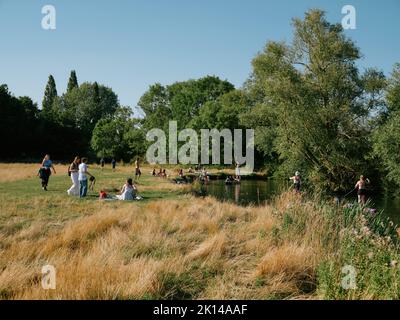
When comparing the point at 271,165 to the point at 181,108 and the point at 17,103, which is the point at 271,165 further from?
the point at 17,103

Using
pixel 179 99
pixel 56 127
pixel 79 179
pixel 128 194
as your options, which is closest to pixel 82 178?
pixel 79 179

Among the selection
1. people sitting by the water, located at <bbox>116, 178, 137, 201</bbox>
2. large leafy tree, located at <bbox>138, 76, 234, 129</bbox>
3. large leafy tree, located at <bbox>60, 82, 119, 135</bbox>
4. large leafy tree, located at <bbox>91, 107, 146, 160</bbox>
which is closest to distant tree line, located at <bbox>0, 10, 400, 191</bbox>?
people sitting by the water, located at <bbox>116, 178, 137, 201</bbox>

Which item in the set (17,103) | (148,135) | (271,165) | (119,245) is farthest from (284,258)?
(17,103)

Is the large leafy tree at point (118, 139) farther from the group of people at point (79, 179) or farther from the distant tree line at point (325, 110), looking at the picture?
the group of people at point (79, 179)

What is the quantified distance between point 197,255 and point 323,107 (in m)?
26.3

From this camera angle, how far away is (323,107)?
3139 cm

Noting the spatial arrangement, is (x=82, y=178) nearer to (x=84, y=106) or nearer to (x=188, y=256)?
(x=188, y=256)

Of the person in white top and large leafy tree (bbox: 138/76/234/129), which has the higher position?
large leafy tree (bbox: 138/76/234/129)

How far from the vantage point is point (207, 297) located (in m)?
5.83

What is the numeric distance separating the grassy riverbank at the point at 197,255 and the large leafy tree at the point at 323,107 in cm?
2078

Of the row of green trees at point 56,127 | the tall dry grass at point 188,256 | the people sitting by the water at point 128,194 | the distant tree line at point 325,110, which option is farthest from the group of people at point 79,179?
the row of green trees at point 56,127

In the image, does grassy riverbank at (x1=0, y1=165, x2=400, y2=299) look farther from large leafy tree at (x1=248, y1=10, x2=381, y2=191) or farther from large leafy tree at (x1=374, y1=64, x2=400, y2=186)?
large leafy tree at (x1=248, y1=10, x2=381, y2=191)

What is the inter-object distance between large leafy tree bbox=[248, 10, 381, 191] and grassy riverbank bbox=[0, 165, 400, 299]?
20.8 m

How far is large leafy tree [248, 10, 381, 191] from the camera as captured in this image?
31312 millimetres
